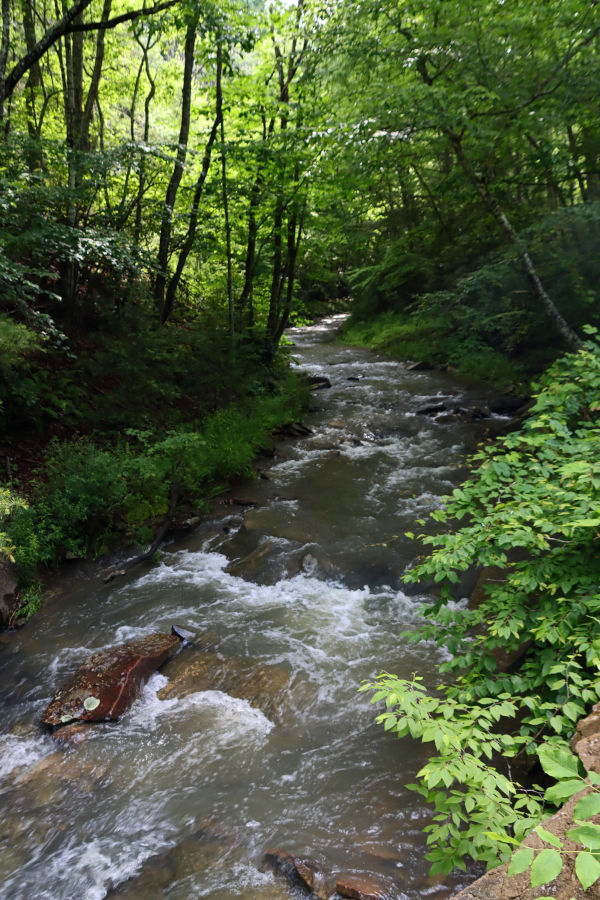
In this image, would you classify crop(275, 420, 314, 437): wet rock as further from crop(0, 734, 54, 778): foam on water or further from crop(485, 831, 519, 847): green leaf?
crop(485, 831, 519, 847): green leaf

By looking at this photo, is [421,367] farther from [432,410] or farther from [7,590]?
[7,590]

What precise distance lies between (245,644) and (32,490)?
407cm

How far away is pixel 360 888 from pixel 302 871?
38cm

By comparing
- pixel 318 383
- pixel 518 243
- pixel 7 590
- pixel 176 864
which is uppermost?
pixel 518 243

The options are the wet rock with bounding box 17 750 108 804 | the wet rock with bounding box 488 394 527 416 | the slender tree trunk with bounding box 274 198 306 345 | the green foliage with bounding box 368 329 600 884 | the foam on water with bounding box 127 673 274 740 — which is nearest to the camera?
the green foliage with bounding box 368 329 600 884

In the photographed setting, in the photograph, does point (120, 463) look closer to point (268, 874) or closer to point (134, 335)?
point (134, 335)

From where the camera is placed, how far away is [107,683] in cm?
470

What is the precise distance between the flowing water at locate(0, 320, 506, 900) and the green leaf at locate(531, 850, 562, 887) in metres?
2.43

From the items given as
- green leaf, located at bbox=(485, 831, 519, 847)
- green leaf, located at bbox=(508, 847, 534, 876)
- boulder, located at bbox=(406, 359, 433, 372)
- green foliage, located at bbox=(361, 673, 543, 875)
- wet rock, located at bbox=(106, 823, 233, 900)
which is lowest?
wet rock, located at bbox=(106, 823, 233, 900)

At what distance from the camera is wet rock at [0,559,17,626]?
5.75 metres

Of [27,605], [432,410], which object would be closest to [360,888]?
[27,605]

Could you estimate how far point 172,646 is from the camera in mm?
5336

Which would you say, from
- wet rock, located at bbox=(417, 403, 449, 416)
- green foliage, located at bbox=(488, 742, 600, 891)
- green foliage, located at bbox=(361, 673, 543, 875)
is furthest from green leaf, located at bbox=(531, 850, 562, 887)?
wet rock, located at bbox=(417, 403, 449, 416)

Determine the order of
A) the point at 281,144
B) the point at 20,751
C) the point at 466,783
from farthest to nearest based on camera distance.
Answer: the point at 281,144 → the point at 20,751 → the point at 466,783
